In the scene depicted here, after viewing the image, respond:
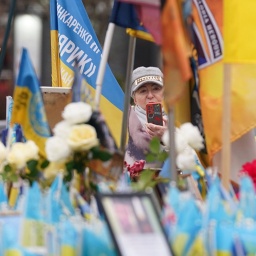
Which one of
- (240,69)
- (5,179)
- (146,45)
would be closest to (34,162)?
(5,179)

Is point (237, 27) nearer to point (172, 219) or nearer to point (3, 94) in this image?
point (172, 219)

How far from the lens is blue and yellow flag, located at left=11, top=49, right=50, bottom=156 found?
5.64 metres

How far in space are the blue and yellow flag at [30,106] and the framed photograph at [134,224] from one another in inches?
51.6

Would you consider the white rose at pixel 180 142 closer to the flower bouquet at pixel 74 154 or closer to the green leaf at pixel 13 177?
the flower bouquet at pixel 74 154

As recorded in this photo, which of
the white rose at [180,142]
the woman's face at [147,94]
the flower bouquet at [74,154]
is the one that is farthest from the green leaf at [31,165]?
the woman's face at [147,94]

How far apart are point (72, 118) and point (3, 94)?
13.2 metres

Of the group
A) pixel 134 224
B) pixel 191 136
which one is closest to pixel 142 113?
pixel 191 136

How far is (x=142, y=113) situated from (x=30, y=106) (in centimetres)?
326

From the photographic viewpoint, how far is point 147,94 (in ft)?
29.6

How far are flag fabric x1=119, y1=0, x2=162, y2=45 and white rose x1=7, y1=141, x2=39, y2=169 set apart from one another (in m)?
0.75

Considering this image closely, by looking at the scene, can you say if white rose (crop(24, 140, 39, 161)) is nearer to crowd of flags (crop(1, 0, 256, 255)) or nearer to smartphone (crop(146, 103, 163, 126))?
crowd of flags (crop(1, 0, 256, 255))

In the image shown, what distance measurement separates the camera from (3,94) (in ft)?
60.3

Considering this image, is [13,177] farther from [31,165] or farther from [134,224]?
[134,224]

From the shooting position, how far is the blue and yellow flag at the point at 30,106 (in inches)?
222
